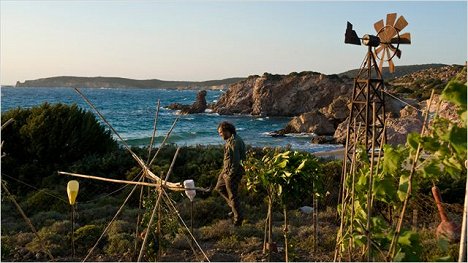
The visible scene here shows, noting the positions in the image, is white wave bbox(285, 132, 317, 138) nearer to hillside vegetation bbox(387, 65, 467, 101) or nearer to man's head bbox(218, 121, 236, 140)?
hillside vegetation bbox(387, 65, 467, 101)

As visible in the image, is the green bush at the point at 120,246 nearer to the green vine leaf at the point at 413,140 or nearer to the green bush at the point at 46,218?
the green bush at the point at 46,218

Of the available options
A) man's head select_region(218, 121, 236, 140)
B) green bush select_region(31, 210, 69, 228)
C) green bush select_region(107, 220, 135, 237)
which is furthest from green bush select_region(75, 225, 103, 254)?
man's head select_region(218, 121, 236, 140)

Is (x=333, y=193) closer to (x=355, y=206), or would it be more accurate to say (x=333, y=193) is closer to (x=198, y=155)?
(x=198, y=155)

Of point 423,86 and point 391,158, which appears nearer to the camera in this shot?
point 391,158

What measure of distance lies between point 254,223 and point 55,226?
125 inches

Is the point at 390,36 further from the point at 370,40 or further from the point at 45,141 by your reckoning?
the point at 45,141

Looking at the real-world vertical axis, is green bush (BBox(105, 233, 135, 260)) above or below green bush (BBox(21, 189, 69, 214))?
above

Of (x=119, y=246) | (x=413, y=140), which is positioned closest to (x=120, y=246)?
(x=119, y=246)

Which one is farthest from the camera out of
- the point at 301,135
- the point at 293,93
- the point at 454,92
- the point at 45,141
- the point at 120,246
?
the point at 293,93

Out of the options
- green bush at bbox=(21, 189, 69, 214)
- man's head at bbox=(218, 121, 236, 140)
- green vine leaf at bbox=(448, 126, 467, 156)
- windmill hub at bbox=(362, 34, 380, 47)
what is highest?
windmill hub at bbox=(362, 34, 380, 47)

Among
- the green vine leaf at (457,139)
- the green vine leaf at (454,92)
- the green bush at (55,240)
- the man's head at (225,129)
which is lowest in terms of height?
the green bush at (55,240)

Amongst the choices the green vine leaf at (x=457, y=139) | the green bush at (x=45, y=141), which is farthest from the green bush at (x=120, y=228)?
the green vine leaf at (x=457, y=139)

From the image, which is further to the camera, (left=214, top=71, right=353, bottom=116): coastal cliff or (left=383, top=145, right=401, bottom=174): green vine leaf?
(left=214, top=71, right=353, bottom=116): coastal cliff

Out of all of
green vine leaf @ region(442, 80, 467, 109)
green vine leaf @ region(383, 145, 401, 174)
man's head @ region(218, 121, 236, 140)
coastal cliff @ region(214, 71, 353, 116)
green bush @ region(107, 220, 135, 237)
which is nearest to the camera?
green vine leaf @ region(442, 80, 467, 109)
